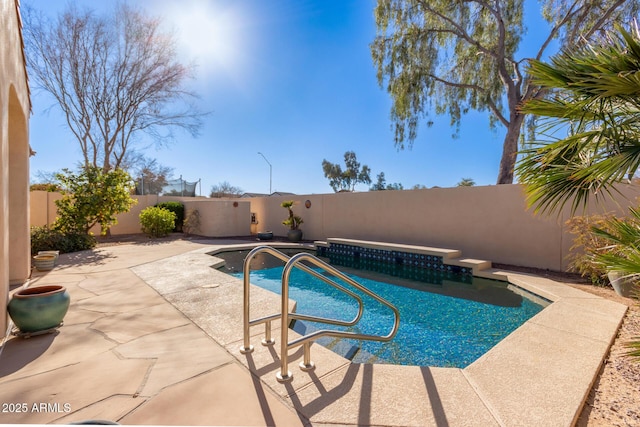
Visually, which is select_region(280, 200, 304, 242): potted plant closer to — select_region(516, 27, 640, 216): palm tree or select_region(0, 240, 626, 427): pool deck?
select_region(0, 240, 626, 427): pool deck

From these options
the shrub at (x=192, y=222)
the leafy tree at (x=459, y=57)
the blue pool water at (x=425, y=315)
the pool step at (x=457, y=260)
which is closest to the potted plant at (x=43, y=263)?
the blue pool water at (x=425, y=315)

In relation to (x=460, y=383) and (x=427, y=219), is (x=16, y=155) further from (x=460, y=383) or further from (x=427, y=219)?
(x=427, y=219)

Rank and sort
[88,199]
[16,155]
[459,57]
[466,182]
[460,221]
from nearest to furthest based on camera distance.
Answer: [16,155], [460,221], [88,199], [459,57], [466,182]

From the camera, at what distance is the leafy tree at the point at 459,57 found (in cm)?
1109

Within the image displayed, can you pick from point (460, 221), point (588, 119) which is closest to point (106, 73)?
point (460, 221)

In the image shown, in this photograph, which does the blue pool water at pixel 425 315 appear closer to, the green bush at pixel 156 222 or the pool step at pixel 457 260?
the pool step at pixel 457 260

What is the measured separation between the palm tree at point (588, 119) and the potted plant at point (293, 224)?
10178mm

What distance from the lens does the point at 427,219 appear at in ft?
31.7

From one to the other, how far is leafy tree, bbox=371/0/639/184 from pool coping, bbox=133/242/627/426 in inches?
399

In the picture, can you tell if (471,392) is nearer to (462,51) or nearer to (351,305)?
(351,305)

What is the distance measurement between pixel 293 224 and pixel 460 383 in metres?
11.1

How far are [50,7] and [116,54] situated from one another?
106 inches

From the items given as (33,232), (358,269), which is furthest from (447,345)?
(33,232)

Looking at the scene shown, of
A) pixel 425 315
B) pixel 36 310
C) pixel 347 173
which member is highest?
pixel 347 173
